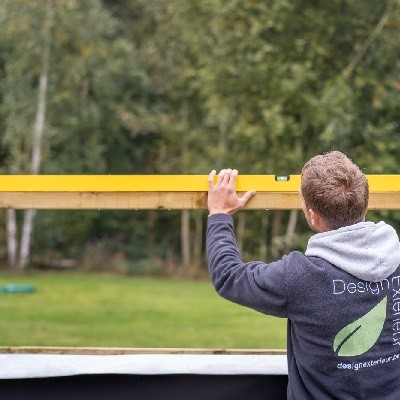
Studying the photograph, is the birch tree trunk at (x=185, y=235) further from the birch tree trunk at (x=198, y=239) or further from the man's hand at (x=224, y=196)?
the man's hand at (x=224, y=196)

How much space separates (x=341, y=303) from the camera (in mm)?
1911

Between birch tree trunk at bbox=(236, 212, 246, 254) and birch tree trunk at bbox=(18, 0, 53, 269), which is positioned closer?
birch tree trunk at bbox=(18, 0, 53, 269)

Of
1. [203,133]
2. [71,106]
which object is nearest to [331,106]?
[203,133]

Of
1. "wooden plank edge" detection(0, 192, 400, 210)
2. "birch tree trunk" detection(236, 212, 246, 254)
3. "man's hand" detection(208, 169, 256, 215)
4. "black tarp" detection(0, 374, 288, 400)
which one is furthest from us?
"birch tree trunk" detection(236, 212, 246, 254)

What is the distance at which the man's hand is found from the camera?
87.5 inches

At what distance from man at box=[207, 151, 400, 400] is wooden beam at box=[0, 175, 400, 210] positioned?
339 mm

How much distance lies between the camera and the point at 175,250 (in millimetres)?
23781

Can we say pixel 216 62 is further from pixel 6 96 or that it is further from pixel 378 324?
pixel 378 324

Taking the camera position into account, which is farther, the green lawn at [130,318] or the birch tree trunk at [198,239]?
the birch tree trunk at [198,239]

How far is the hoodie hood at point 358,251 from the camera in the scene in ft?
6.25

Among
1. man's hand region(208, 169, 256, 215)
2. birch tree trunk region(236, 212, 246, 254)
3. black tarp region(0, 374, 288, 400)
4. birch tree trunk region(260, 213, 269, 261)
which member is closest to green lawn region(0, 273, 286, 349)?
birch tree trunk region(260, 213, 269, 261)

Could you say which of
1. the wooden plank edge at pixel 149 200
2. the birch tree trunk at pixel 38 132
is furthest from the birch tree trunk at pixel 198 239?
the wooden plank edge at pixel 149 200

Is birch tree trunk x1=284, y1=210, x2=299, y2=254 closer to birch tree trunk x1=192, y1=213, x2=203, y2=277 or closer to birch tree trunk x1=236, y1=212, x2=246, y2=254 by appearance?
birch tree trunk x1=236, y1=212, x2=246, y2=254

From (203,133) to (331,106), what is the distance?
5473 millimetres
